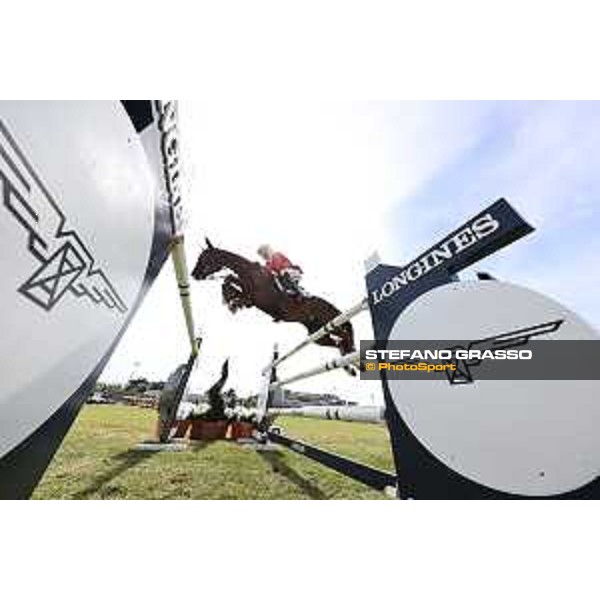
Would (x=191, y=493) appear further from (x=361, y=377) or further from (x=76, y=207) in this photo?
(x=76, y=207)

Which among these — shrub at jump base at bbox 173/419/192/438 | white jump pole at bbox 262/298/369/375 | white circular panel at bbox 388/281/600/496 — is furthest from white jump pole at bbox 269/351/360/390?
shrub at jump base at bbox 173/419/192/438

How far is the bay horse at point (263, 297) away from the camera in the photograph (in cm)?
431

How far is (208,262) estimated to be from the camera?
168 inches

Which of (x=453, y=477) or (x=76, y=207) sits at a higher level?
(x=76, y=207)

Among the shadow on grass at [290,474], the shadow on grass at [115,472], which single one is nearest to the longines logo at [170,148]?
the shadow on grass at [115,472]

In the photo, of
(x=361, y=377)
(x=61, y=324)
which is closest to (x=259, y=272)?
(x=361, y=377)

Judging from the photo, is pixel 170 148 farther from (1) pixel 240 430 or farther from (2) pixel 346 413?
(1) pixel 240 430

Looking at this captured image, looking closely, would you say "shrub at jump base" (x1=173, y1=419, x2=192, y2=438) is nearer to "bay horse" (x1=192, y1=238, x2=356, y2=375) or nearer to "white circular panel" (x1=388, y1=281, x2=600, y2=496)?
"bay horse" (x1=192, y1=238, x2=356, y2=375)

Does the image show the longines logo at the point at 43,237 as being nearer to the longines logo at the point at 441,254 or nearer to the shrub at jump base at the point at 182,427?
the longines logo at the point at 441,254

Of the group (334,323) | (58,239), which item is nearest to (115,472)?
(334,323)

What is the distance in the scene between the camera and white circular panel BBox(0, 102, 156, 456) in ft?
3.40

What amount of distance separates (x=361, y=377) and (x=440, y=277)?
519 millimetres

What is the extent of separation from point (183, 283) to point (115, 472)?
1.36 metres

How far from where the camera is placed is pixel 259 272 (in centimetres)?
454
